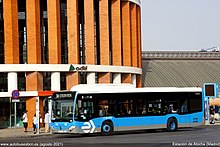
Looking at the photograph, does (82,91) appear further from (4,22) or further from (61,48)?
(61,48)

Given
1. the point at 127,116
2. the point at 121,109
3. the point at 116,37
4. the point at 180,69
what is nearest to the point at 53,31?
the point at 116,37

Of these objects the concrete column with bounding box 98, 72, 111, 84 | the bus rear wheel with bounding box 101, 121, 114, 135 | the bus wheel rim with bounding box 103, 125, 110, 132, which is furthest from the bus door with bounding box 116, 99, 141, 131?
the concrete column with bounding box 98, 72, 111, 84

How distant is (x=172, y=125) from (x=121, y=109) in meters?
4.31

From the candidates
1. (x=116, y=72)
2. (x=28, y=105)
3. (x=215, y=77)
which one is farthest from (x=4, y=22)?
(x=215, y=77)

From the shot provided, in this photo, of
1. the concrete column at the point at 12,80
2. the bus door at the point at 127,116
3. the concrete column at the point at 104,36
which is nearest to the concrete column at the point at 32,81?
the concrete column at the point at 12,80

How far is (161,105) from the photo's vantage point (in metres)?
34.9

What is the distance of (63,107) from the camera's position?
1258 inches

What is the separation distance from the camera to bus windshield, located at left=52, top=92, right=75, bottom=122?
31516 mm

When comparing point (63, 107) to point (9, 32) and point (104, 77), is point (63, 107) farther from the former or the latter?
point (104, 77)

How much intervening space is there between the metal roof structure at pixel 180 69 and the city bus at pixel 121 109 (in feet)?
110

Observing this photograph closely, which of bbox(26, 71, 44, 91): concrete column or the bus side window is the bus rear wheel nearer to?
the bus side window

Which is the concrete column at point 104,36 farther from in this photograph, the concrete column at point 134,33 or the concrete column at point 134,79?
the concrete column at point 134,33

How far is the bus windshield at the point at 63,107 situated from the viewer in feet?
103

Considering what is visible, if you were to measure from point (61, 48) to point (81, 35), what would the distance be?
10.5ft
